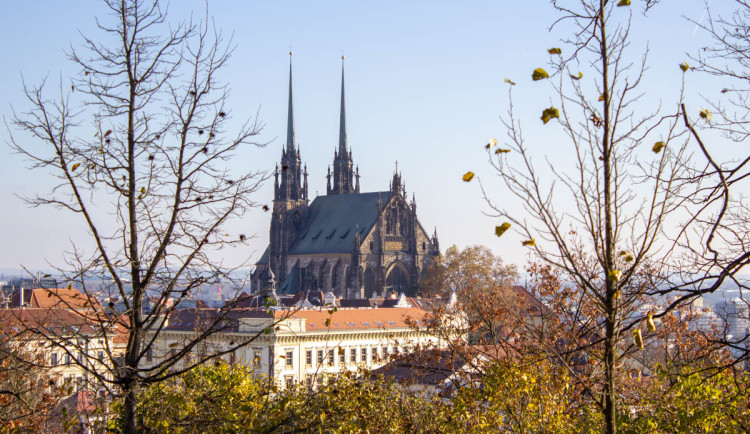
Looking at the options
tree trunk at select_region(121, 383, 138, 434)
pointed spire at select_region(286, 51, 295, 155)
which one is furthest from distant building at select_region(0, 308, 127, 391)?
pointed spire at select_region(286, 51, 295, 155)

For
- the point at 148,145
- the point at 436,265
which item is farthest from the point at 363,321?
the point at 148,145

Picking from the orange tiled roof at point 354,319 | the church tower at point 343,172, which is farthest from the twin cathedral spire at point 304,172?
the orange tiled roof at point 354,319

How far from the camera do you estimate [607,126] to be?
257 inches

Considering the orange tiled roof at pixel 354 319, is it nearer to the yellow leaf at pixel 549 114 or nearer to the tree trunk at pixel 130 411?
the tree trunk at pixel 130 411

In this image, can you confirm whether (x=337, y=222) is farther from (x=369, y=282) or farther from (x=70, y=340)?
(x=70, y=340)

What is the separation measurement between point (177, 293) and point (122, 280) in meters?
0.53

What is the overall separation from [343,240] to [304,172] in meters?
11.5

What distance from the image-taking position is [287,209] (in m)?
103

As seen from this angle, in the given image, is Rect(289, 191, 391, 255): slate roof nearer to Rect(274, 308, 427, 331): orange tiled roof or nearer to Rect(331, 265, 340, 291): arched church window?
Rect(331, 265, 340, 291): arched church window

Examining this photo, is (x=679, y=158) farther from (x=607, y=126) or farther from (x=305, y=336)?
(x=305, y=336)

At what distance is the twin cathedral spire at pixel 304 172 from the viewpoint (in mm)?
103125

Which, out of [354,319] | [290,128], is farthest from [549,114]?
[290,128]

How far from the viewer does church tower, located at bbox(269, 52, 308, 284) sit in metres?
102

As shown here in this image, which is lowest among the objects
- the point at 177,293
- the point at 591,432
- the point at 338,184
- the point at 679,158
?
the point at 591,432
